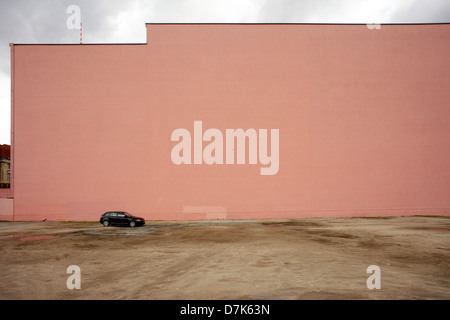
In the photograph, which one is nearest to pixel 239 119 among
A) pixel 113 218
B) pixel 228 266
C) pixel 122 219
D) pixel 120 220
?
pixel 122 219

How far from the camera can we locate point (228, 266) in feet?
27.6

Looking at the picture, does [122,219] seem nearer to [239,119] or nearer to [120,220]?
[120,220]

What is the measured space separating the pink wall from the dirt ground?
28.8ft

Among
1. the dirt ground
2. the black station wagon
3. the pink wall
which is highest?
the pink wall

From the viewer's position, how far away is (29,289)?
6.67m

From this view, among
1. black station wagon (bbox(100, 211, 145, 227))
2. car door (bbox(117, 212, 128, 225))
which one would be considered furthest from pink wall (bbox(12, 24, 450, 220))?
car door (bbox(117, 212, 128, 225))

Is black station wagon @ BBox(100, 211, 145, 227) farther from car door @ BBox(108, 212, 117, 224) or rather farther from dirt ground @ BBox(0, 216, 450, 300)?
dirt ground @ BBox(0, 216, 450, 300)

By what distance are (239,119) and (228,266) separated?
16.1m

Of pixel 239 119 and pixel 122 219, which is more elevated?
pixel 239 119

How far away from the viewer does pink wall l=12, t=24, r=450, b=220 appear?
2273cm

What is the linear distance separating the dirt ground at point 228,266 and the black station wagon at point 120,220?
14.9 feet

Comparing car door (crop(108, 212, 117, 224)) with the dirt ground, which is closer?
the dirt ground

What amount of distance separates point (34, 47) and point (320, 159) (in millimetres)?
26220
